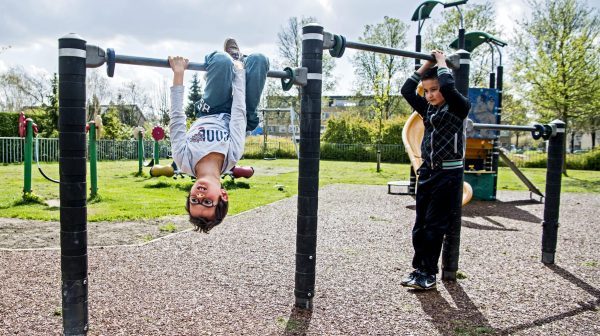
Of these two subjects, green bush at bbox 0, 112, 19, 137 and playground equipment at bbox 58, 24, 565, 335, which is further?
green bush at bbox 0, 112, 19, 137

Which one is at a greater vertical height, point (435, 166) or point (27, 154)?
Result: point (435, 166)

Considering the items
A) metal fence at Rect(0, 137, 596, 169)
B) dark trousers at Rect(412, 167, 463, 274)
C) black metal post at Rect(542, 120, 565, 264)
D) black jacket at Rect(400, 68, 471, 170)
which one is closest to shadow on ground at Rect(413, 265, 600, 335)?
dark trousers at Rect(412, 167, 463, 274)

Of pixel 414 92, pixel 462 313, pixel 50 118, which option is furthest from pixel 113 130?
pixel 462 313

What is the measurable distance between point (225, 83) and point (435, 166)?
6.54 ft

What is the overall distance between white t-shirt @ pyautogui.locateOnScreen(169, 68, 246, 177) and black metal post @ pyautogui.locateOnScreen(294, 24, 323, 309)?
699 millimetres

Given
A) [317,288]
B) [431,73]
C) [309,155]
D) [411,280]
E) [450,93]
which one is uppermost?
[431,73]

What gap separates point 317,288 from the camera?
4137 millimetres

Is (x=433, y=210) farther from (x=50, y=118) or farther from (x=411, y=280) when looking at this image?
(x=50, y=118)

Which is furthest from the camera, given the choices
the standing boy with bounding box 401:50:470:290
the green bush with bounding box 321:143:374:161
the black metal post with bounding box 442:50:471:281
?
the green bush with bounding box 321:143:374:161

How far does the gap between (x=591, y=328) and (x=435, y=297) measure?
111 centimetres

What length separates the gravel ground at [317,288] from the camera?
328cm

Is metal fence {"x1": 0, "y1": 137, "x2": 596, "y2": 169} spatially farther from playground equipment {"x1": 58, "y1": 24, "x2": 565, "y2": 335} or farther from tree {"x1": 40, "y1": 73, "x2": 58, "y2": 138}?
playground equipment {"x1": 58, "y1": 24, "x2": 565, "y2": 335}

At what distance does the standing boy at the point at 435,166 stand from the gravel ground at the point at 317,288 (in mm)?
347

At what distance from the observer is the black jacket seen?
12.2ft
